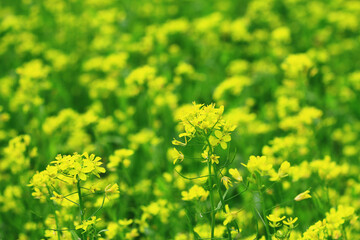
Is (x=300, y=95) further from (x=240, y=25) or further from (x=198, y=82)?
(x=240, y=25)

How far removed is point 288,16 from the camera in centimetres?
550

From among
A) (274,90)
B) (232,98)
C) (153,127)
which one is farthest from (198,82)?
(153,127)

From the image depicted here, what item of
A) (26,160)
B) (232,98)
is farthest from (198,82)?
(26,160)

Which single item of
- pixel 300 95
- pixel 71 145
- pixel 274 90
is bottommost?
pixel 71 145

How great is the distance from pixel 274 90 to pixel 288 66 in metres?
0.80

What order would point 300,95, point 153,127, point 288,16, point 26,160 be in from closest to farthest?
point 26,160 → point 153,127 → point 300,95 → point 288,16

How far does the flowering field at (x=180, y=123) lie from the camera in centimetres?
183

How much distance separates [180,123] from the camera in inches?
69.4

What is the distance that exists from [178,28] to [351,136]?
7.32 ft

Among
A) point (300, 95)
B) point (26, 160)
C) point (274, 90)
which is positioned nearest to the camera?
point (26, 160)

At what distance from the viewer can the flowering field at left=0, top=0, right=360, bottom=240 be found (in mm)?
1827

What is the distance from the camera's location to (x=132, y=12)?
5.82 meters

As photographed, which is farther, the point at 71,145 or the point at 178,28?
the point at 178,28

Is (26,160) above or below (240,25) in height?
below
